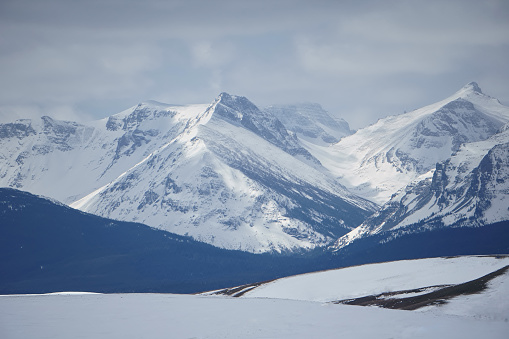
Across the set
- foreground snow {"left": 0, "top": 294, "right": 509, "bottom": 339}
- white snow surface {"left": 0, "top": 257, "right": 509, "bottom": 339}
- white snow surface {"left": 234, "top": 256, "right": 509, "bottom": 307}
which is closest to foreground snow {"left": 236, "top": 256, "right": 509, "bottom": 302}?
white snow surface {"left": 234, "top": 256, "right": 509, "bottom": 307}

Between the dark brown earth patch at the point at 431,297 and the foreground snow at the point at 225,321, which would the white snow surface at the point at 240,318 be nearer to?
the foreground snow at the point at 225,321

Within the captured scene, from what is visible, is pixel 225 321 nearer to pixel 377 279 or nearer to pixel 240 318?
pixel 240 318

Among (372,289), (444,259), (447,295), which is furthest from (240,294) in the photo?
(447,295)

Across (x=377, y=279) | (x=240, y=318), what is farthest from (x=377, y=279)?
(x=240, y=318)

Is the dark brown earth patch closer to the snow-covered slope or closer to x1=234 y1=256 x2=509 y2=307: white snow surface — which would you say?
the snow-covered slope

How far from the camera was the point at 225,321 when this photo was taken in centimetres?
7462

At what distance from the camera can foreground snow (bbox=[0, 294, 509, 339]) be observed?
65.4 meters

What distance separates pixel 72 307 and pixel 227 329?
25748 mm

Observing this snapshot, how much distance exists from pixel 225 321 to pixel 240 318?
6.92 ft

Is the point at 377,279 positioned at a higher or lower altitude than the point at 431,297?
higher

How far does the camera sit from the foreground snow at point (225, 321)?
65.4 metres

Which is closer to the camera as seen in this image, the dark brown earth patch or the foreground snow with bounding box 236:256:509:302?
the dark brown earth patch

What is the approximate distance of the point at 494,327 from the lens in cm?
6419

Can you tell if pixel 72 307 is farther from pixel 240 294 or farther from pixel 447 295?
pixel 240 294
